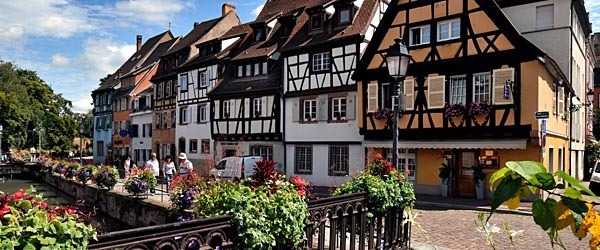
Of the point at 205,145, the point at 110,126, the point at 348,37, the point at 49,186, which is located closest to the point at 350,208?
the point at 348,37

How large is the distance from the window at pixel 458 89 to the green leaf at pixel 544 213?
1760 cm

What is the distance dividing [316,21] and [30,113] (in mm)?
50109

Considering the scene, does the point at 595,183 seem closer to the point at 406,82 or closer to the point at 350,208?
the point at 406,82

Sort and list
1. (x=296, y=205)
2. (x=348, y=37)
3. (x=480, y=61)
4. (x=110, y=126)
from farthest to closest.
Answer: (x=110, y=126) < (x=348, y=37) < (x=480, y=61) < (x=296, y=205)

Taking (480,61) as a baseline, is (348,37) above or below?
above

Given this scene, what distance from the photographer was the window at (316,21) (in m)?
24.9

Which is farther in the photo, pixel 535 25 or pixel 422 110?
pixel 535 25

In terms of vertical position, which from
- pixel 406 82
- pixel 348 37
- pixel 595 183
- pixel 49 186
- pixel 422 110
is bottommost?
pixel 49 186

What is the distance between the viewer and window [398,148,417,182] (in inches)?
786

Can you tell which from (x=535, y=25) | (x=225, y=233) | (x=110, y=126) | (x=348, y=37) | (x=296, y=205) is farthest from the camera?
(x=110, y=126)

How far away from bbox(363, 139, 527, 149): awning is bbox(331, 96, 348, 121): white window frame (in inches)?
105

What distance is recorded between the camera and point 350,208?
565cm

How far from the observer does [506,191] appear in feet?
3.99

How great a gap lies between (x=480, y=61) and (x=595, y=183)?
782 centimetres
